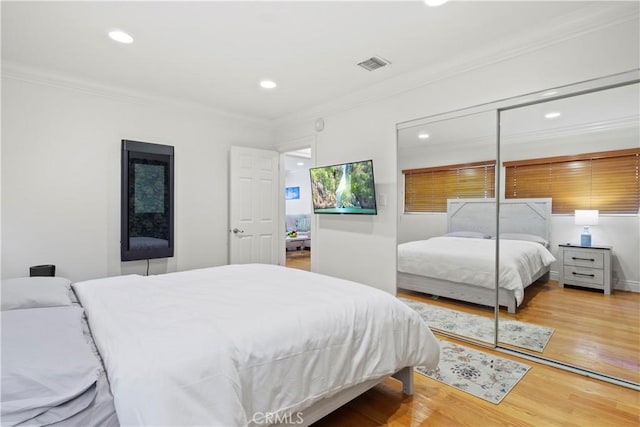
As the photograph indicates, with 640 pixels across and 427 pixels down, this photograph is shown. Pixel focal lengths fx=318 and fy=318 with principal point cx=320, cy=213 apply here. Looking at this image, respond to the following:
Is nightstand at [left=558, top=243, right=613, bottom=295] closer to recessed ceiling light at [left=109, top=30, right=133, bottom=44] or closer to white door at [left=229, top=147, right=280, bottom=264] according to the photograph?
white door at [left=229, top=147, right=280, bottom=264]

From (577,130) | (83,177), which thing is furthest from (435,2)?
(83,177)

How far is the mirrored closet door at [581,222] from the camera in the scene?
263 cm

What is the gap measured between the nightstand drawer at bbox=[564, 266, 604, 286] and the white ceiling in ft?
6.98

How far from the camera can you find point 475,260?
308 centimetres

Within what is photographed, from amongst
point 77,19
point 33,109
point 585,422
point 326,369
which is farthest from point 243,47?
point 585,422

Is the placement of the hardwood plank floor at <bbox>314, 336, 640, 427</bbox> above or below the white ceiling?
below

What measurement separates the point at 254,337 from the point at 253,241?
324 cm

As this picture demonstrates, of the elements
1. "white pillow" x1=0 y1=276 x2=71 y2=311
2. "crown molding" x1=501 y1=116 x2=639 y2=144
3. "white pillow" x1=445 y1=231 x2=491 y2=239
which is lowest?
"white pillow" x1=0 y1=276 x2=71 y2=311

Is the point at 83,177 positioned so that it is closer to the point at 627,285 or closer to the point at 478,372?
the point at 478,372

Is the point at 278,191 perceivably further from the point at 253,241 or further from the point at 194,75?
the point at 194,75

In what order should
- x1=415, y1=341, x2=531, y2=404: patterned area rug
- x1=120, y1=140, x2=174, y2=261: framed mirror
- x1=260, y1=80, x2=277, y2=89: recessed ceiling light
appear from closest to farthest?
x1=415, y1=341, x2=531, y2=404: patterned area rug, x1=260, y1=80, x2=277, y2=89: recessed ceiling light, x1=120, y1=140, x2=174, y2=261: framed mirror

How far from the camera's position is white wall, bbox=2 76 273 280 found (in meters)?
2.99

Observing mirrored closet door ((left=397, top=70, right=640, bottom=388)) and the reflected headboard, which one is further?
the reflected headboard

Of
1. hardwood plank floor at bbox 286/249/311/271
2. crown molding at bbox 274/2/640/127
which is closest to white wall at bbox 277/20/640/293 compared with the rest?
crown molding at bbox 274/2/640/127
